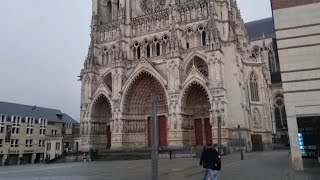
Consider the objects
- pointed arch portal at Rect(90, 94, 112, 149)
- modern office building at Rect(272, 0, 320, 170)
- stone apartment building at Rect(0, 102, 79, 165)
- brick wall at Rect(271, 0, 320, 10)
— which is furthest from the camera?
stone apartment building at Rect(0, 102, 79, 165)

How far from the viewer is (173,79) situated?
114ft

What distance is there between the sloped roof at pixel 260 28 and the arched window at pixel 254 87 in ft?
65.0

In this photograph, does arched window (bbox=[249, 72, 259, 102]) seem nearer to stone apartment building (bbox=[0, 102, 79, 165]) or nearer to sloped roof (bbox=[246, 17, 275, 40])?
sloped roof (bbox=[246, 17, 275, 40])

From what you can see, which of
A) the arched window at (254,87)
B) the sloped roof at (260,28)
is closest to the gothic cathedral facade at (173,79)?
the arched window at (254,87)

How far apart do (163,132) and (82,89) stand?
12951 mm

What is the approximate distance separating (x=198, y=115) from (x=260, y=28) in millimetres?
33128

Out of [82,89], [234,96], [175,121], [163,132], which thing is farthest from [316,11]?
[82,89]

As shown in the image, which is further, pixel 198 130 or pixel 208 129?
pixel 198 130

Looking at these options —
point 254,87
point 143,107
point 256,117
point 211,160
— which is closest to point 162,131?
point 143,107

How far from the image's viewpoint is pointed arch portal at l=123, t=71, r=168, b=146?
37812 millimetres

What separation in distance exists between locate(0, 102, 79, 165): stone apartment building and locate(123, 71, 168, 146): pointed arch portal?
714 inches

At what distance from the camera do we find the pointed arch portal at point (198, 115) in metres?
35.2

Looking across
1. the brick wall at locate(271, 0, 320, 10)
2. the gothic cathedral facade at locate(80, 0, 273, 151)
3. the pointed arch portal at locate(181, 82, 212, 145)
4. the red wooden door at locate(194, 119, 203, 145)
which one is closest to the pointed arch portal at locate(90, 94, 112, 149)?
the gothic cathedral facade at locate(80, 0, 273, 151)

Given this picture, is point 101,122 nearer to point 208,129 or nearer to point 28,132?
point 208,129
